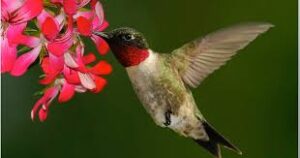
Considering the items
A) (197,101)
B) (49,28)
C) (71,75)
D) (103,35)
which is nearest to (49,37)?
(49,28)

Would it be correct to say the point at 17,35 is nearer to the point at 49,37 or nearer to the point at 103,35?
the point at 49,37

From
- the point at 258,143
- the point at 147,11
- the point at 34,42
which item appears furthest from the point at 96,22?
the point at 258,143

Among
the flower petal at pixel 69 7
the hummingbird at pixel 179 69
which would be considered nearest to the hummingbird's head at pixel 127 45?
the hummingbird at pixel 179 69

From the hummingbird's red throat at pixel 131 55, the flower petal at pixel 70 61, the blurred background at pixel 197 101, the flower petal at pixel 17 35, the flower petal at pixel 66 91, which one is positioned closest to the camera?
the flower petal at pixel 17 35

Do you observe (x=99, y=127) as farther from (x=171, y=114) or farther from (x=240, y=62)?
(x=240, y=62)

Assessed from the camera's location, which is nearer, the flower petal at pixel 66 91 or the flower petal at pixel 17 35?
the flower petal at pixel 17 35

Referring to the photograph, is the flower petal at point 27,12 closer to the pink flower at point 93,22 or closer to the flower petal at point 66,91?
the pink flower at point 93,22

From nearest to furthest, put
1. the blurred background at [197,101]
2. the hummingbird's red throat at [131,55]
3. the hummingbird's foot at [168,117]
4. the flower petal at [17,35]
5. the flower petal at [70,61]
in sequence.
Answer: the flower petal at [17,35], the flower petal at [70,61], the hummingbird's red throat at [131,55], the hummingbird's foot at [168,117], the blurred background at [197,101]

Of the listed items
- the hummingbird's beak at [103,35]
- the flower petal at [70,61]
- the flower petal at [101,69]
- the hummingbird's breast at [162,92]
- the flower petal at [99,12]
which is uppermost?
the flower petal at [99,12]
